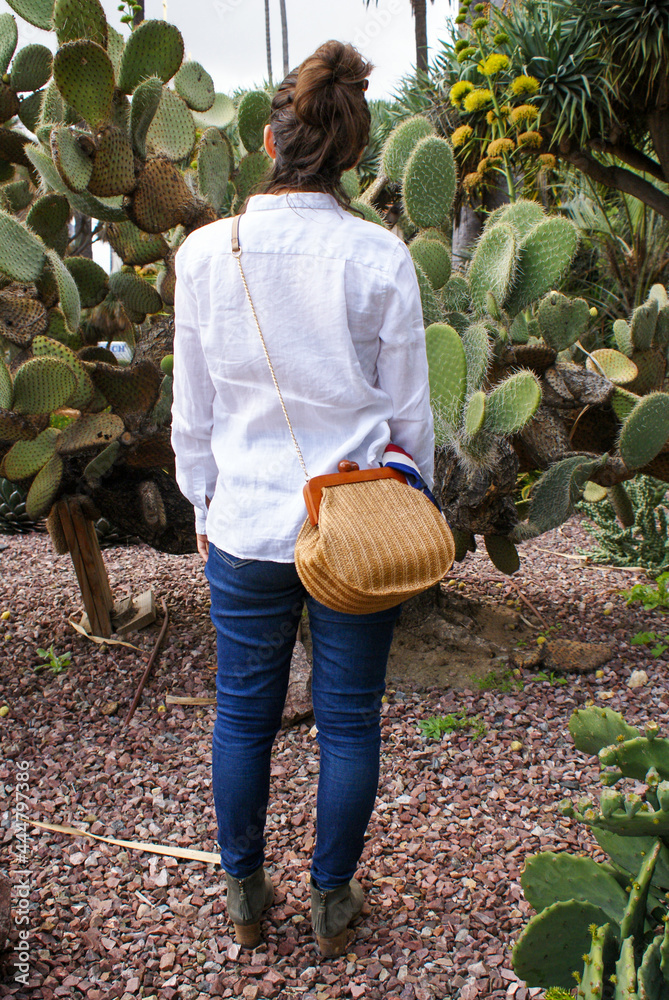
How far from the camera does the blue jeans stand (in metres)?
1.18

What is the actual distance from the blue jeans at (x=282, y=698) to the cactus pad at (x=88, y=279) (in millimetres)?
1808

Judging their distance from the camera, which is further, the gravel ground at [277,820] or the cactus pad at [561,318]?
the cactus pad at [561,318]

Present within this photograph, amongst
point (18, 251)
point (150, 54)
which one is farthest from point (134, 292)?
point (150, 54)

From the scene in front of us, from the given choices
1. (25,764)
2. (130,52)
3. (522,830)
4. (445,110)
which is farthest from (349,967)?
(445,110)

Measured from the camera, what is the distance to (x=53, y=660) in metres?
2.55

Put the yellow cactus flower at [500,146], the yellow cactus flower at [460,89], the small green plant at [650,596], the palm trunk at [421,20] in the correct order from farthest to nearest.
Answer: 1. the palm trunk at [421,20]
2. the yellow cactus flower at [460,89]
3. the yellow cactus flower at [500,146]
4. the small green plant at [650,596]

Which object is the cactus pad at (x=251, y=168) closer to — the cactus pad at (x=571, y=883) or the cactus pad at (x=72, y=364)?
the cactus pad at (x=72, y=364)

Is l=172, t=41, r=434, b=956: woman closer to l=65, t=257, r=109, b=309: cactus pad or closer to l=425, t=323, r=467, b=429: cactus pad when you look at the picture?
l=425, t=323, r=467, b=429: cactus pad

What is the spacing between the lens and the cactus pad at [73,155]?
2020 mm

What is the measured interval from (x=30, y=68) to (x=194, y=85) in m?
0.61

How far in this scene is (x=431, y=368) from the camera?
215cm

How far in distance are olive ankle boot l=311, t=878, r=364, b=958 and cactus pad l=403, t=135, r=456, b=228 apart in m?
2.15

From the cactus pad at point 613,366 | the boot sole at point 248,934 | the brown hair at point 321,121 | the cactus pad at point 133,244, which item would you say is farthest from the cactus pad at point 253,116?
the boot sole at point 248,934

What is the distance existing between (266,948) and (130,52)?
98.5 inches
